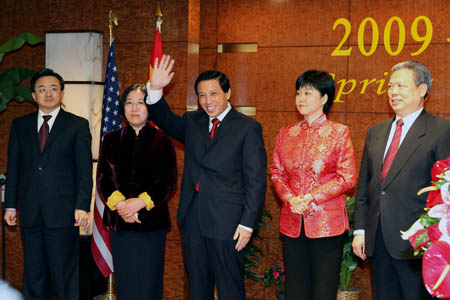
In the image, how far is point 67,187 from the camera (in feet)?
12.5

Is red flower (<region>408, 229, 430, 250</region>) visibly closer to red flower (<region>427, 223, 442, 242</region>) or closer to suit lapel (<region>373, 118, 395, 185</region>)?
red flower (<region>427, 223, 442, 242</region>)

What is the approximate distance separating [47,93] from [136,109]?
2.61 feet

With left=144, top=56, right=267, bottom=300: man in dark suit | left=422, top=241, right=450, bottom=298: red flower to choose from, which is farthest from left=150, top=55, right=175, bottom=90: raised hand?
left=422, top=241, right=450, bottom=298: red flower

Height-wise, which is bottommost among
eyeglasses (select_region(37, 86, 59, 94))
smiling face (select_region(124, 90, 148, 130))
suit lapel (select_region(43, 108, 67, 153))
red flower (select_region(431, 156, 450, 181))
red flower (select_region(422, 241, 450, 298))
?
red flower (select_region(422, 241, 450, 298))

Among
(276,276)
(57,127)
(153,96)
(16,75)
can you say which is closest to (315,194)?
(153,96)

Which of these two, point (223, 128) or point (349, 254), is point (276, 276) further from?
point (223, 128)

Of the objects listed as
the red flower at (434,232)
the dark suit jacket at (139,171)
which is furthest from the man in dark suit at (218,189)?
the red flower at (434,232)

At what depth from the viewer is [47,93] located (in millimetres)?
3857

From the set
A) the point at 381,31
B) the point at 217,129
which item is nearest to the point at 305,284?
the point at 217,129

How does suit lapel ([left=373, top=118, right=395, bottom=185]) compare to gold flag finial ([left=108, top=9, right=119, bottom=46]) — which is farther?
gold flag finial ([left=108, top=9, right=119, bottom=46])

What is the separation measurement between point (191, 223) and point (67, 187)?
39.3 inches

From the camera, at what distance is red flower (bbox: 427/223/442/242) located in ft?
4.51

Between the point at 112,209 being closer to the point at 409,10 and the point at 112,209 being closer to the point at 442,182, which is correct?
the point at 442,182

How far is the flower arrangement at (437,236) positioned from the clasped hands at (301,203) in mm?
1610
